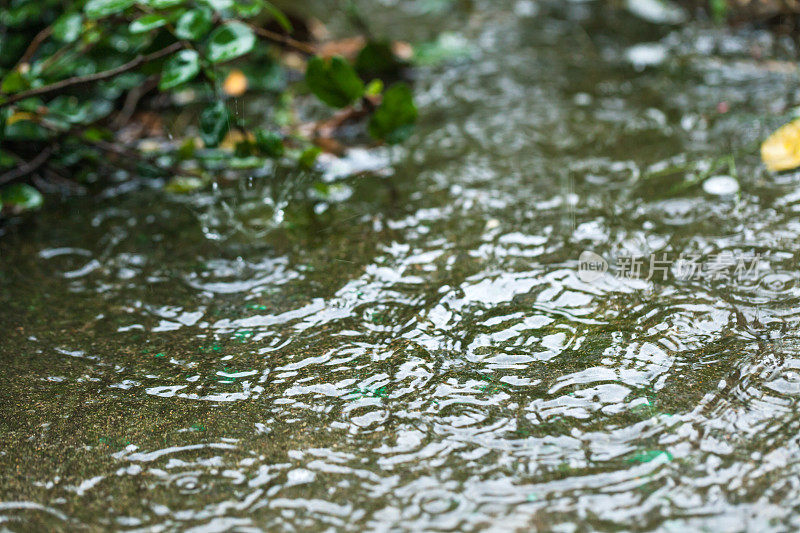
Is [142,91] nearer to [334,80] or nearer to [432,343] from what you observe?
[334,80]

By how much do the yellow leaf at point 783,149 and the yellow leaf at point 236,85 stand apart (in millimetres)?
1869

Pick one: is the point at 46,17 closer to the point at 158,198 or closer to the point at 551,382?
the point at 158,198

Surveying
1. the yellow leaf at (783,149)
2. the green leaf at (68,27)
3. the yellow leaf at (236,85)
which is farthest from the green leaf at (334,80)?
the yellow leaf at (783,149)

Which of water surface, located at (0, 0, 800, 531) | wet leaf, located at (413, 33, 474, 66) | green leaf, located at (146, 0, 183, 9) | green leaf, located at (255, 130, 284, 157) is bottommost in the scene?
water surface, located at (0, 0, 800, 531)

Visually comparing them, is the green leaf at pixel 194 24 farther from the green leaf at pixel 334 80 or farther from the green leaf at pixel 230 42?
the green leaf at pixel 334 80

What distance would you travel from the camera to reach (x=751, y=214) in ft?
5.65

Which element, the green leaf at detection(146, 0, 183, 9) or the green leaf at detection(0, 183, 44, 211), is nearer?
the green leaf at detection(146, 0, 183, 9)

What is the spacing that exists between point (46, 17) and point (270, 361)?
1793 millimetres

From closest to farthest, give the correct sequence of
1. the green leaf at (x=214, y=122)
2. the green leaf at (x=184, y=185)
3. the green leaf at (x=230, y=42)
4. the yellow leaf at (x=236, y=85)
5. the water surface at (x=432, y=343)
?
1. the water surface at (x=432, y=343)
2. the green leaf at (x=230, y=42)
3. the green leaf at (x=214, y=122)
4. the green leaf at (x=184, y=185)
5. the yellow leaf at (x=236, y=85)

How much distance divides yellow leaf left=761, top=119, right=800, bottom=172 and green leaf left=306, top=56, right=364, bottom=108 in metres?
1.13

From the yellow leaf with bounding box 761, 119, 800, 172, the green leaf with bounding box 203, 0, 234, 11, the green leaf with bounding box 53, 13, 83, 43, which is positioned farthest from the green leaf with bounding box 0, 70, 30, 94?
the yellow leaf with bounding box 761, 119, 800, 172

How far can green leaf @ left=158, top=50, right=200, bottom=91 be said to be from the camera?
5.68 ft

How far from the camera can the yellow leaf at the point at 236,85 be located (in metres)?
2.75

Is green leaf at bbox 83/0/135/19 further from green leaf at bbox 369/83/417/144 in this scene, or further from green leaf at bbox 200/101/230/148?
green leaf at bbox 369/83/417/144
